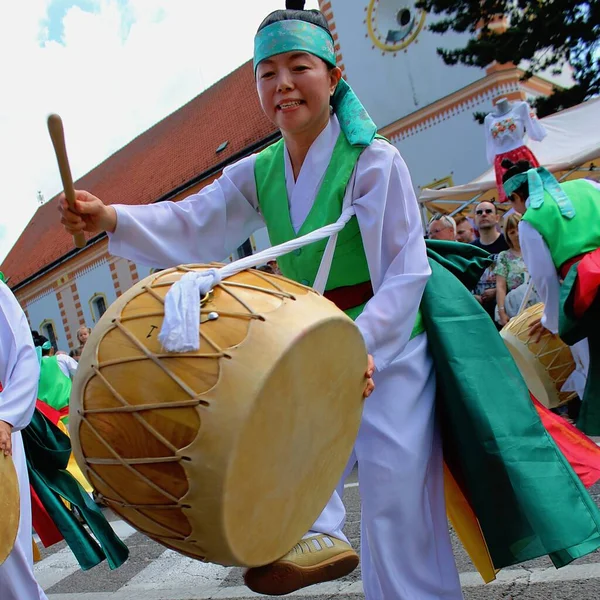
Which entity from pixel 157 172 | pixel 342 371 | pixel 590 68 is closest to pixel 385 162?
pixel 342 371

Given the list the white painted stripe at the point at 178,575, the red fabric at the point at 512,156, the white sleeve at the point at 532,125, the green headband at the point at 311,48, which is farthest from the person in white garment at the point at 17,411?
the white sleeve at the point at 532,125

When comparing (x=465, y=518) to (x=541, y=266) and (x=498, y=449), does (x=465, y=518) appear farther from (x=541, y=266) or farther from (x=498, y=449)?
(x=541, y=266)

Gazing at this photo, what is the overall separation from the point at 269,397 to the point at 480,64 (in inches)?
576

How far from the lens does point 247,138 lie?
2522cm

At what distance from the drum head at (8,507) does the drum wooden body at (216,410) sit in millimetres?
1025

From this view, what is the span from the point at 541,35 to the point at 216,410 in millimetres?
14106

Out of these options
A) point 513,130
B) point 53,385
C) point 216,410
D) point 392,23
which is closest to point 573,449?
point 216,410

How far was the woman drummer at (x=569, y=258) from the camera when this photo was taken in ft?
12.1

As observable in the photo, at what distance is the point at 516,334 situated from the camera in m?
4.55

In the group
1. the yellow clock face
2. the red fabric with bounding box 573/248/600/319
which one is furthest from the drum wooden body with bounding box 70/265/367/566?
the yellow clock face

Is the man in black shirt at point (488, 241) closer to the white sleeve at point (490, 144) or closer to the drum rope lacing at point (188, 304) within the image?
the white sleeve at point (490, 144)

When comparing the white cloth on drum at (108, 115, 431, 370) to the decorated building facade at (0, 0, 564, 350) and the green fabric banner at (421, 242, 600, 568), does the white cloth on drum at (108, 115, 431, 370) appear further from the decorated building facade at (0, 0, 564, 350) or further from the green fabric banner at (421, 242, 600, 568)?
the decorated building facade at (0, 0, 564, 350)

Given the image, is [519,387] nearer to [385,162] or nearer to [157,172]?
[385,162]

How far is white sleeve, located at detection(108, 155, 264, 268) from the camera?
249 centimetres
